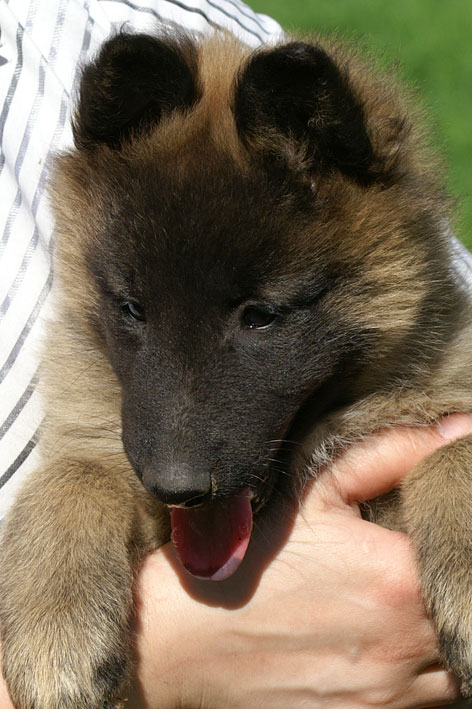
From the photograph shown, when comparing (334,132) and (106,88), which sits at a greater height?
(334,132)

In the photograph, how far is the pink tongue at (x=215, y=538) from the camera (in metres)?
2.25

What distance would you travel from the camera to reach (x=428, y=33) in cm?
862

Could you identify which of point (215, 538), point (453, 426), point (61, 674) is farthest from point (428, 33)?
point (61, 674)

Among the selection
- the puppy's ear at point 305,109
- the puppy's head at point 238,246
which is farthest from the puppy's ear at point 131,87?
the puppy's ear at point 305,109

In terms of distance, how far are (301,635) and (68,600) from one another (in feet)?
1.93

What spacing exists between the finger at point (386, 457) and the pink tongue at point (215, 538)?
0.36 meters

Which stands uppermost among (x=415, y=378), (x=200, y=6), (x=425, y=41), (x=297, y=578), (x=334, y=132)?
(x=334, y=132)

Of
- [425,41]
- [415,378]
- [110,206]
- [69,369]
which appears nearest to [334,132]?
[110,206]

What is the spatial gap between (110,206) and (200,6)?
1.10 m

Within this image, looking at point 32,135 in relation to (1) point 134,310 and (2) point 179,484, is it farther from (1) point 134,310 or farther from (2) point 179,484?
(2) point 179,484

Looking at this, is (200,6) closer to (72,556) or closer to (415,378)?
(415,378)

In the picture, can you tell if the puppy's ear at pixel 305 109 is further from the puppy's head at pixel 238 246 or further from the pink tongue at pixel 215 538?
the pink tongue at pixel 215 538

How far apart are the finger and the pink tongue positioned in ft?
1.17

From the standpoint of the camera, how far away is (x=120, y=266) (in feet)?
7.36
